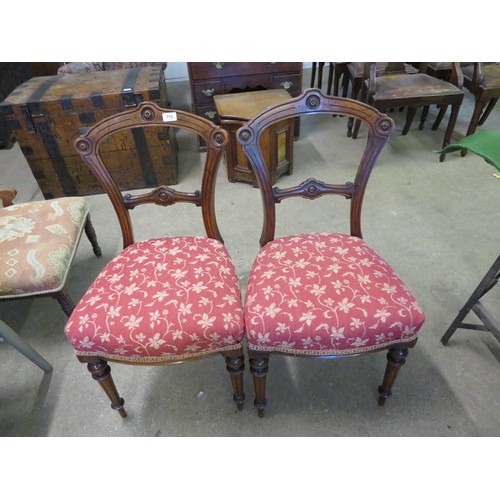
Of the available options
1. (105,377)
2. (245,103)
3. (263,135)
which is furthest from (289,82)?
(105,377)

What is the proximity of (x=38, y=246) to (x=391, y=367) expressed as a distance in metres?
1.35

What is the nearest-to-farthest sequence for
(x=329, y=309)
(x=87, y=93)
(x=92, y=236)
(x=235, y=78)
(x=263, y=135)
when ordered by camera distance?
(x=329, y=309), (x=92, y=236), (x=87, y=93), (x=263, y=135), (x=235, y=78)

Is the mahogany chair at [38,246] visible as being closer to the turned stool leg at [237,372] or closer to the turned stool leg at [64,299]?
the turned stool leg at [64,299]

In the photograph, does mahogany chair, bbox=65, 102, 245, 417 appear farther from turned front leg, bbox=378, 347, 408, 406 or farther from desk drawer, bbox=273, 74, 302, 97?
desk drawer, bbox=273, 74, 302, 97

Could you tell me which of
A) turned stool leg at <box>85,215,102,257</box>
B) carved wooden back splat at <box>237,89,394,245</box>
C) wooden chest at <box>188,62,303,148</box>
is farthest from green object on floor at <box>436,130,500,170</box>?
wooden chest at <box>188,62,303,148</box>

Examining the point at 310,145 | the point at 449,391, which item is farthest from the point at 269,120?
the point at 310,145

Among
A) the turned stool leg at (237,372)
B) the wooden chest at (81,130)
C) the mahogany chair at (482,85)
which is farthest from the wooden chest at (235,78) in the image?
the turned stool leg at (237,372)

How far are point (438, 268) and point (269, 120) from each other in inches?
47.9

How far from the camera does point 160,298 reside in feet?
3.18

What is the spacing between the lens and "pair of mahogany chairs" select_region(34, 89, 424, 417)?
35.7 inches

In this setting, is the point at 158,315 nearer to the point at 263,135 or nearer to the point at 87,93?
the point at 263,135

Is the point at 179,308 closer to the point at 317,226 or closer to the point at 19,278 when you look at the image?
the point at 19,278

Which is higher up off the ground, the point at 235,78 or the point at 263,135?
the point at 235,78

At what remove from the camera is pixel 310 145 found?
2.90m
